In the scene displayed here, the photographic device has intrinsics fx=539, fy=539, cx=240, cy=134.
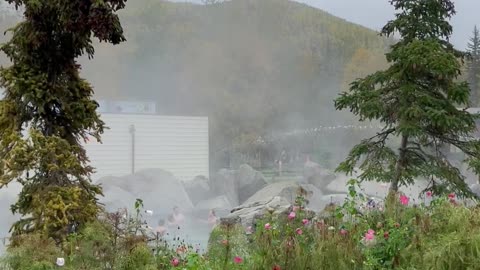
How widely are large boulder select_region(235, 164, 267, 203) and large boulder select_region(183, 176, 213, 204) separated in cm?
105

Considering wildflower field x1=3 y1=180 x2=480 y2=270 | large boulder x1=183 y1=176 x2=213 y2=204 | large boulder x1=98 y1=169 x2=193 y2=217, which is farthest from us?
large boulder x1=183 y1=176 x2=213 y2=204

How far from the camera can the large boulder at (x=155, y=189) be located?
14867 mm

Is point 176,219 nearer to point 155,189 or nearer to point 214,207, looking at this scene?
point 214,207

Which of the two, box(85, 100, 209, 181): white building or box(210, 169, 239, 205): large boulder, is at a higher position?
box(85, 100, 209, 181): white building

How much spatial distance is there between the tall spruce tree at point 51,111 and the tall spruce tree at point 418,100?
12.6 ft

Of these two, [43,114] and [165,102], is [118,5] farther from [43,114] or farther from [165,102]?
[165,102]

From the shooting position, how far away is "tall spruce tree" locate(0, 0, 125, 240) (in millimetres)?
3156

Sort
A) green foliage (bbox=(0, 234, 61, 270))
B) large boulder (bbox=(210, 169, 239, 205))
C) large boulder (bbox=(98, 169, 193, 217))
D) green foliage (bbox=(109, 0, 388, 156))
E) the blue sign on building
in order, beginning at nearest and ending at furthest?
green foliage (bbox=(0, 234, 61, 270)), large boulder (bbox=(98, 169, 193, 217)), the blue sign on building, large boulder (bbox=(210, 169, 239, 205)), green foliage (bbox=(109, 0, 388, 156))

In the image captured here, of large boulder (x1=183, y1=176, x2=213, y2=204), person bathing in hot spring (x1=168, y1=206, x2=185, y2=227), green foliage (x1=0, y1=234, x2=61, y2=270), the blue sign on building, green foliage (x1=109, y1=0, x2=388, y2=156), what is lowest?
person bathing in hot spring (x1=168, y1=206, x2=185, y2=227)

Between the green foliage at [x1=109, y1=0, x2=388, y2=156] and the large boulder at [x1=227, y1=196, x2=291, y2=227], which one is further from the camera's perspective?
the green foliage at [x1=109, y1=0, x2=388, y2=156]

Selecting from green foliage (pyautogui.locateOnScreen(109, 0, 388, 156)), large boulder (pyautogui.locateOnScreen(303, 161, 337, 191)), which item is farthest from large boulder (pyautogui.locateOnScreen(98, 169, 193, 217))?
green foliage (pyautogui.locateOnScreen(109, 0, 388, 156))

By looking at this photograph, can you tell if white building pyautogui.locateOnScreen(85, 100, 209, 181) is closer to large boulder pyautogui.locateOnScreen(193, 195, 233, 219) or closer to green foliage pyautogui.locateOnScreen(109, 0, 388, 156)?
large boulder pyautogui.locateOnScreen(193, 195, 233, 219)

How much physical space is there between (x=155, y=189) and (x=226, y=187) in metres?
2.93

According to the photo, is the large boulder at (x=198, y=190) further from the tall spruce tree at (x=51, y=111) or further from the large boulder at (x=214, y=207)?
the tall spruce tree at (x=51, y=111)
